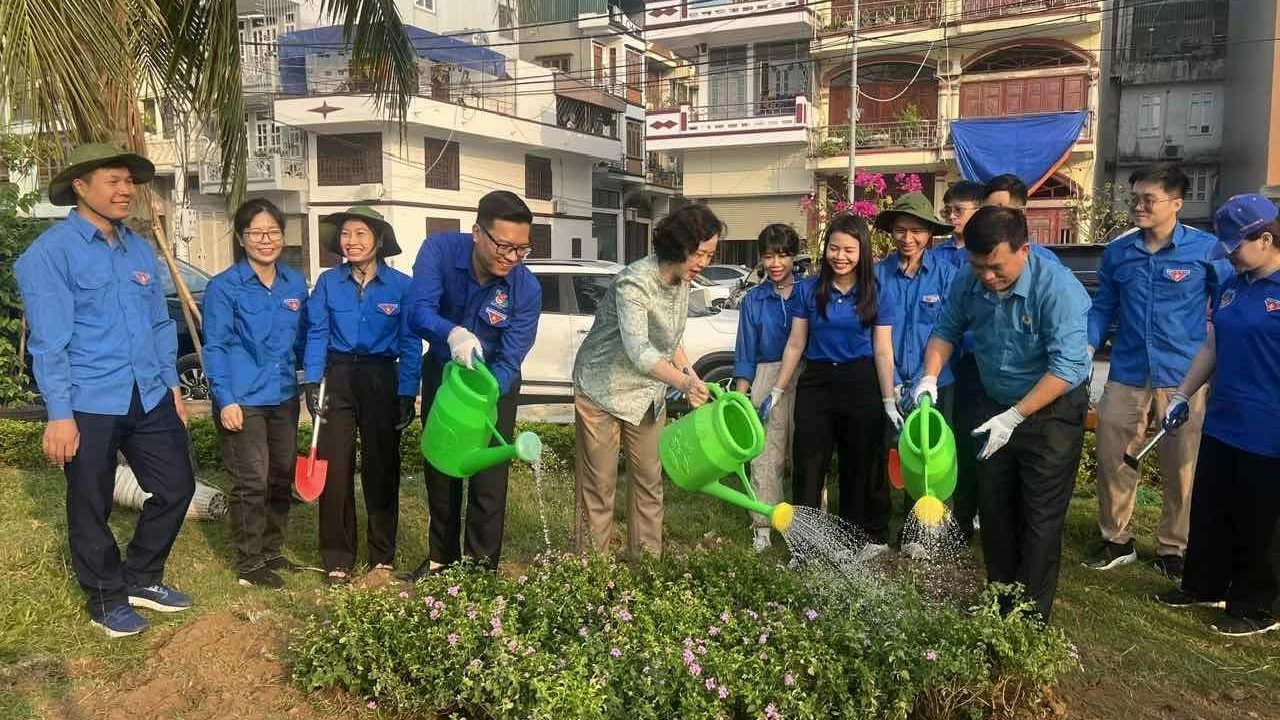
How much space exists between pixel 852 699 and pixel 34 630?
298 cm

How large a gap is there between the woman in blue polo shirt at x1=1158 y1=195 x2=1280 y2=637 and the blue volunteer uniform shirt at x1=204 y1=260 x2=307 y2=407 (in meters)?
3.86

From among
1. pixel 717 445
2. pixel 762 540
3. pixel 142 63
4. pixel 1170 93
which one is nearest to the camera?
pixel 717 445

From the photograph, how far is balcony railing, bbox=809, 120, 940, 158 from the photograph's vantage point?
2180cm

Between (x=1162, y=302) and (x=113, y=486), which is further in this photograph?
(x=1162, y=302)

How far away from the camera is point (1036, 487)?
3229 millimetres

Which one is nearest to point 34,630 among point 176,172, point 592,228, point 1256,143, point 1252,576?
point 1252,576

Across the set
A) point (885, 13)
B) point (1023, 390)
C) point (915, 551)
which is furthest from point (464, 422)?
point (885, 13)

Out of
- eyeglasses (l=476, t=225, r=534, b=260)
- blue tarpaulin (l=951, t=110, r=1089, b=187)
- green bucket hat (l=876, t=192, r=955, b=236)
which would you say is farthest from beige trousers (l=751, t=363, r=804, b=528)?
blue tarpaulin (l=951, t=110, r=1089, b=187)

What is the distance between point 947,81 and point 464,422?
2109 cm

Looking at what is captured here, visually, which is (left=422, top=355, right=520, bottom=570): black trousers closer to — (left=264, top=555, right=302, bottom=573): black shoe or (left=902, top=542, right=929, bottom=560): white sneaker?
(left=264, top=555, right=302, bottom=573): black shoe

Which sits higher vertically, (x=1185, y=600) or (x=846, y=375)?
(x=846, y=375)

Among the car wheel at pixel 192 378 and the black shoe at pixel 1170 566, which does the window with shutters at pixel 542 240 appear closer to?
the car wheel at pixel 192 378

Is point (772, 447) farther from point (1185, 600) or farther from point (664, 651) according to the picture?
point (664, 651)

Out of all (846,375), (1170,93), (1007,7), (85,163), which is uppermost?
(1007,7)
